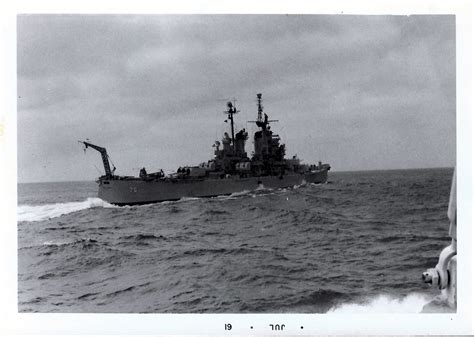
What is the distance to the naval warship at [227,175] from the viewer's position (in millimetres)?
6176

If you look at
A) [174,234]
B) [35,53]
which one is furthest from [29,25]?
[174,234]

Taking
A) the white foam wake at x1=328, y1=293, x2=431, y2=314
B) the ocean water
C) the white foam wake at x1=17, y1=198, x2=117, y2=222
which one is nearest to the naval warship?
the white foam wake at x1=17, y1=198, x2=117, y2=222

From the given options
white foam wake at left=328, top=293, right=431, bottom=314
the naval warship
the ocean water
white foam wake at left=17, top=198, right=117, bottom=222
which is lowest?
white foam wake at left=328, top=293, right=431, bottom=314

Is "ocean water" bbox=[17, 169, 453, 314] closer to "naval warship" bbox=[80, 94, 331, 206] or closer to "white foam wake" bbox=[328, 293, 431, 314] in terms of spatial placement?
"white foam wake" bbox=[328, 293, 431, 314]

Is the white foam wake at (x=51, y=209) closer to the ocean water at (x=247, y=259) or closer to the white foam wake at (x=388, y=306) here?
the ocean water at (x=247, y=259)

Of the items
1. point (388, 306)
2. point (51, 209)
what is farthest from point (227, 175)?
point (388, 306)

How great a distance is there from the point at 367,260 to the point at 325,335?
848mm

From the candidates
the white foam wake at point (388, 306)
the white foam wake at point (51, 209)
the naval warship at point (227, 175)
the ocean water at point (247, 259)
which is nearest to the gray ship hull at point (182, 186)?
the naval warship at point (227, 175)

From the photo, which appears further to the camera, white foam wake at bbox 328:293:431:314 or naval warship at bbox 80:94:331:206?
naval warship at bbox 80:94:331:206

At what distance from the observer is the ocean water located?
4.39 meters

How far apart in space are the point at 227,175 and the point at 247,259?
16.0ft
